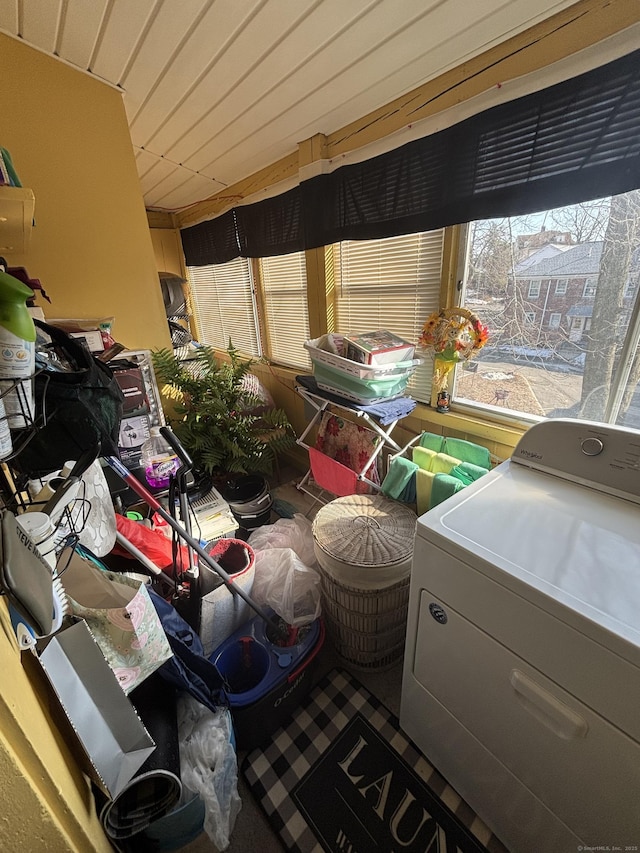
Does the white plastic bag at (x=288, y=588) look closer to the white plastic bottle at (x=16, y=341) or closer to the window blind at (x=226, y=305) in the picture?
the white plastic bottle at (x=16, y=341)

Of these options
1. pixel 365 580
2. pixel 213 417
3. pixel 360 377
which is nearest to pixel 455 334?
pixel 360 377

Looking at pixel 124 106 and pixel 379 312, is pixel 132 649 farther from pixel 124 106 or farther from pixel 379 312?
pixel 124 106

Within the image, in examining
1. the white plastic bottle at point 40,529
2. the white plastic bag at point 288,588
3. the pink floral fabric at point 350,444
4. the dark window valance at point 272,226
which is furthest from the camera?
the dark window valance at point 272,226

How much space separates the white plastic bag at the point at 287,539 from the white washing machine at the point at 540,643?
32.3 inches

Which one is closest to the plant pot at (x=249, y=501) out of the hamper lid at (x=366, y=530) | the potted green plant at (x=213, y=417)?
the potted green plant at (x=213, y=417)

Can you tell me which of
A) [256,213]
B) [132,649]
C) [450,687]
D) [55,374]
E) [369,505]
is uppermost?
[256,213]

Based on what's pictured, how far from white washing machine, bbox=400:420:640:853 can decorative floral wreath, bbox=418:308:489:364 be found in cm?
64

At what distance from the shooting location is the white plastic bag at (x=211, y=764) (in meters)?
0.94

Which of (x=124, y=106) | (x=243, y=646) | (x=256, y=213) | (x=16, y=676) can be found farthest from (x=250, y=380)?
(x=16, y=676)

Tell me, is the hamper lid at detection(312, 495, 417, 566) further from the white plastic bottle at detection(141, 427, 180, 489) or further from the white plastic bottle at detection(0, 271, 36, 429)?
the white plastic bottle at detection(0, 271, 36, 429)

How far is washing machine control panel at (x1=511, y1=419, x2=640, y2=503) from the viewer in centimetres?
96

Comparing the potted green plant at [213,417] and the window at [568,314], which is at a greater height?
the window at [568,314]

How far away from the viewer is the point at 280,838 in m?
1.02

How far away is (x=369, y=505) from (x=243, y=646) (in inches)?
30.3
